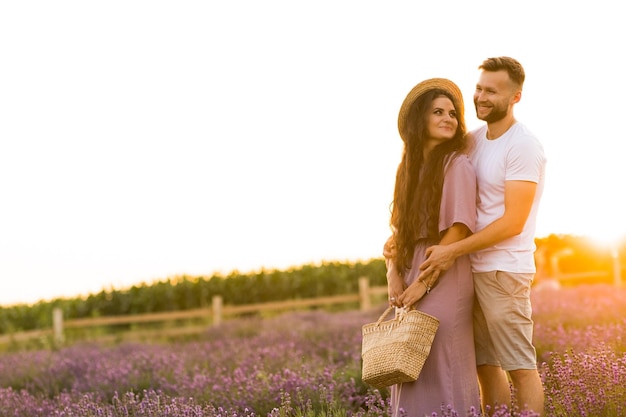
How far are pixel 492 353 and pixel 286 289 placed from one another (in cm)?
1999

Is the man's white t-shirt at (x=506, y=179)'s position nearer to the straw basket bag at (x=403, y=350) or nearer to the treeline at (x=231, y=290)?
the straw basket bag at (x=403, y=350)

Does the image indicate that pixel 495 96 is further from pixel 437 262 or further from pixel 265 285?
pixel 265 285

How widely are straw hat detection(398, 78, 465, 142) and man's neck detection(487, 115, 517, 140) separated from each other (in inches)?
6.7

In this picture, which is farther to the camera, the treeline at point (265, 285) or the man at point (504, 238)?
the treeline at point (265, 285)

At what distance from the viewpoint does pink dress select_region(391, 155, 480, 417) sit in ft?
12.3

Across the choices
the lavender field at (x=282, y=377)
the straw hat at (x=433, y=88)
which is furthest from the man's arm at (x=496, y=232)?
the lavender field at (x=282, y=377)

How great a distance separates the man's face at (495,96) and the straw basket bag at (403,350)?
40.9 inches

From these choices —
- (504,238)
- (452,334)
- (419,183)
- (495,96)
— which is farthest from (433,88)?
(452,334)

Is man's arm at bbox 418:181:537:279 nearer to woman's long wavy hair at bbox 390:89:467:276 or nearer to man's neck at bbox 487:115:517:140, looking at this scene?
woman's long wavy hair at bbox 390:89:467:276

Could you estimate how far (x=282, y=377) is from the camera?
5.75m

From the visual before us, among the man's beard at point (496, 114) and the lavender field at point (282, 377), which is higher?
the man's beard at point (496, 114)

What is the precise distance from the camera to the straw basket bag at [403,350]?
368 centimetres

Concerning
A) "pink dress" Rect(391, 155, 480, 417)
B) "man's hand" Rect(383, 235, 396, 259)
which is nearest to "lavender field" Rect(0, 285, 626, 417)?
"pink dress" Rect(391, 155, 480, 417)

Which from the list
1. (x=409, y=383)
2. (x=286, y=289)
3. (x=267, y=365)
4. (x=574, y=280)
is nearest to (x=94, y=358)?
(x=267, y=365)
